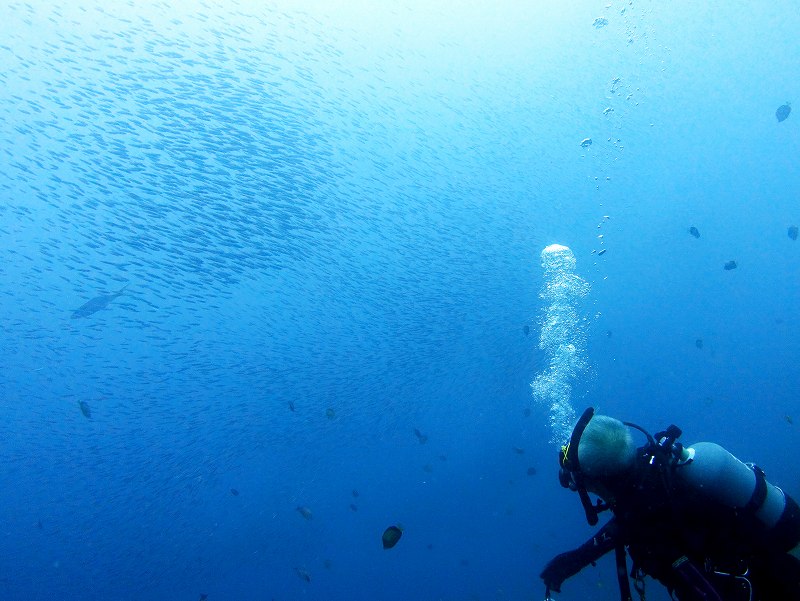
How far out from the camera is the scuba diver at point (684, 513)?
2.66 m

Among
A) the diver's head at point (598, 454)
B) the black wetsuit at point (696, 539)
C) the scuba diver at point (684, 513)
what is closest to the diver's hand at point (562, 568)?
the scuba diver at point (684, 513)

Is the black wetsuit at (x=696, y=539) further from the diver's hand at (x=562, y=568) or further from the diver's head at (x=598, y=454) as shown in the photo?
the diver's hand at (x=562, y=568)

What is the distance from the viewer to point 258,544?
34.8 metres

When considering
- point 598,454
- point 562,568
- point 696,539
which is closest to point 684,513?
point 696,539

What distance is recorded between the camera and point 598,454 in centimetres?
283

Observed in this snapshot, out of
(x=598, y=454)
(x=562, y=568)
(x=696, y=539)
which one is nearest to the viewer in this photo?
(x=696, y=539)

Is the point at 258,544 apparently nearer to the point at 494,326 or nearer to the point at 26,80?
the point at 494,326

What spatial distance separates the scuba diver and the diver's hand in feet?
Result: 0.12

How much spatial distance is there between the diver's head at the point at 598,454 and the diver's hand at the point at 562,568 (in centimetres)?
42

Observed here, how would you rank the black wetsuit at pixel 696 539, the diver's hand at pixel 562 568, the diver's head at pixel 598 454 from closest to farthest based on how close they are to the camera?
the black wetsuit at pixel 696 539
the diver's head at pixel 598 454
the diver's hand at pixel 562 568

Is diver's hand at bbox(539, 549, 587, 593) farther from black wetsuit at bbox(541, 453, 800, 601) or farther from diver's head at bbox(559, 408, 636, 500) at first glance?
diver's head at bbox(559, 408, 636, 500)

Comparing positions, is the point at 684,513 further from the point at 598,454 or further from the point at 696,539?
the point at 598,454

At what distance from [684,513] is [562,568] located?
79cm

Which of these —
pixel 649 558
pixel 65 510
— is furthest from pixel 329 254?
pixel 65 510
